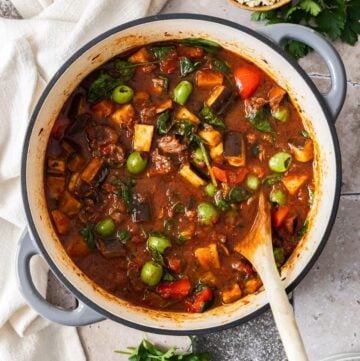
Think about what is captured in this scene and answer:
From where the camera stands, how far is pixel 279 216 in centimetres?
314

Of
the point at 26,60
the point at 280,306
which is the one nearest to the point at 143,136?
the point at 26,60

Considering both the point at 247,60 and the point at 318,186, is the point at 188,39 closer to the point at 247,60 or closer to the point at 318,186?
the point at 247,60

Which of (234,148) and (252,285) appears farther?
(252,285)

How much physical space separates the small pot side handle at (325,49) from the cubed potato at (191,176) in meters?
0.61

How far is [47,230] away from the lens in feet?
10.1

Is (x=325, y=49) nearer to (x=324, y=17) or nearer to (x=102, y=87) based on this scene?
(x=324, y=17)

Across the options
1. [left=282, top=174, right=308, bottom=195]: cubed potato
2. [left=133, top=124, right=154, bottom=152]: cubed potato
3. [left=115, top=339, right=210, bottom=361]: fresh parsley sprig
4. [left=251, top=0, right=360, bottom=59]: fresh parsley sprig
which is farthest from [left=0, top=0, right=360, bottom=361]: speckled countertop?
[left=133, top=124, right=154, bottom=152]: cubed potato

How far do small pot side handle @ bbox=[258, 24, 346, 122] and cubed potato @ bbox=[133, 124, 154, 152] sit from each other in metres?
0.62

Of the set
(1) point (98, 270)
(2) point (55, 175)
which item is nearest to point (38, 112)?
(2) point (55, 175)

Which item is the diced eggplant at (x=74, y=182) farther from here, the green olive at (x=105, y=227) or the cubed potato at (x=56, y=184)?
the green olive at (x=105, y=227)

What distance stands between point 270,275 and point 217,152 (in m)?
0.57

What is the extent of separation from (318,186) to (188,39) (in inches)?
33.2

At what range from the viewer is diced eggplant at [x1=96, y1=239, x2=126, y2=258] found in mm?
3125

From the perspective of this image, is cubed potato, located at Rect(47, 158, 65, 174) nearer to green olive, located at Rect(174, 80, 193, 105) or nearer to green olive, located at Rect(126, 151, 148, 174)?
green olive, located at Rect(126, 151, 148, 174)
